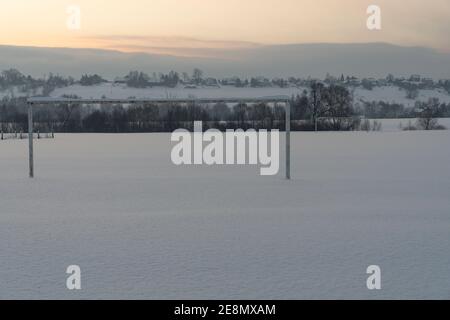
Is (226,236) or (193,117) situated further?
(193,117)

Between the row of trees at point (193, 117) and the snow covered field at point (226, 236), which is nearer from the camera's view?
the snow covered field at point (226, 236)

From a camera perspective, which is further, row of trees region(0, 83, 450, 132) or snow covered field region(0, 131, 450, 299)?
row of trees region(0, 83, 450, 132)

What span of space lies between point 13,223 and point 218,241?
10.5 feet

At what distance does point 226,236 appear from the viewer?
7.09 m

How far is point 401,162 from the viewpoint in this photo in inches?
735

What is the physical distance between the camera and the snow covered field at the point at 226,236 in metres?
5.03

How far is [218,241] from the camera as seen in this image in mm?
6793

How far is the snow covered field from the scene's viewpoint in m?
5.03

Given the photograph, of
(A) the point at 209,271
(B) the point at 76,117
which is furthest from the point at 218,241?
(B) the point at 76,117

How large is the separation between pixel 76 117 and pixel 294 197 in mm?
54968

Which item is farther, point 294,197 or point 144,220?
point 294,197

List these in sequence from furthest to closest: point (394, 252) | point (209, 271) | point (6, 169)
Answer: point (6, 169)
point (394, 252)
point (209, 271)
